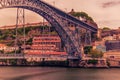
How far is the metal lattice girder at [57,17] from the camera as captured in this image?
71669mm

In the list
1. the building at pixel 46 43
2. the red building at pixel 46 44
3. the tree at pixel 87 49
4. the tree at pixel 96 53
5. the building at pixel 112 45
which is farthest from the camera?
the building at pixel 46 43

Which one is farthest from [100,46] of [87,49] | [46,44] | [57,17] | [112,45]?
[57,17]

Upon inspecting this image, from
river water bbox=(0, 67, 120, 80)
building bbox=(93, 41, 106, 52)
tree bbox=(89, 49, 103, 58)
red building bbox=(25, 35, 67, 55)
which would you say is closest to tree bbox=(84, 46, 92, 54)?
building bbox=(93, 41, 106, 52)

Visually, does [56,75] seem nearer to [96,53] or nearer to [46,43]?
[96,53]

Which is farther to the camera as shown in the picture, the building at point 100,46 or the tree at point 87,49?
the building at point 100,46

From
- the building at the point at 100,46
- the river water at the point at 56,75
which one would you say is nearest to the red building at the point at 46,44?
the building at the point at 100,46

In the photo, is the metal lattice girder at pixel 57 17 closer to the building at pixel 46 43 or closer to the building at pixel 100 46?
the building at pixel 100 46

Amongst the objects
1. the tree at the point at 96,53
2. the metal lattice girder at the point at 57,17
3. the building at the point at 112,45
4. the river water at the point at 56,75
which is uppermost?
the metal lattice girder at the point at 57,17

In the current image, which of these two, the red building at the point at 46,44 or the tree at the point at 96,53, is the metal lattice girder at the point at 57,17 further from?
the red building at the point at 46,44

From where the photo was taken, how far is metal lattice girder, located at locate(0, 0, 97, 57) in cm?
7167

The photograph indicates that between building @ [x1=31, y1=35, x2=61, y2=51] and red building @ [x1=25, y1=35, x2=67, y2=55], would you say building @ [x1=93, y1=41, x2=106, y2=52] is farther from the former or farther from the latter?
building @ [x1=31, y1=35, x2=61, y2=51]

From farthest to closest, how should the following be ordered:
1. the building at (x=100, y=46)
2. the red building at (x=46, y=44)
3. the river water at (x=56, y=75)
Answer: the red building at (x=46, y=44)
the building at (x=100, y=46)
the river water at (x=56, y=75)

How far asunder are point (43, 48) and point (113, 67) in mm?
29293

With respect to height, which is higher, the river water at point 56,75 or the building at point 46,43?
the building at point 46,43
